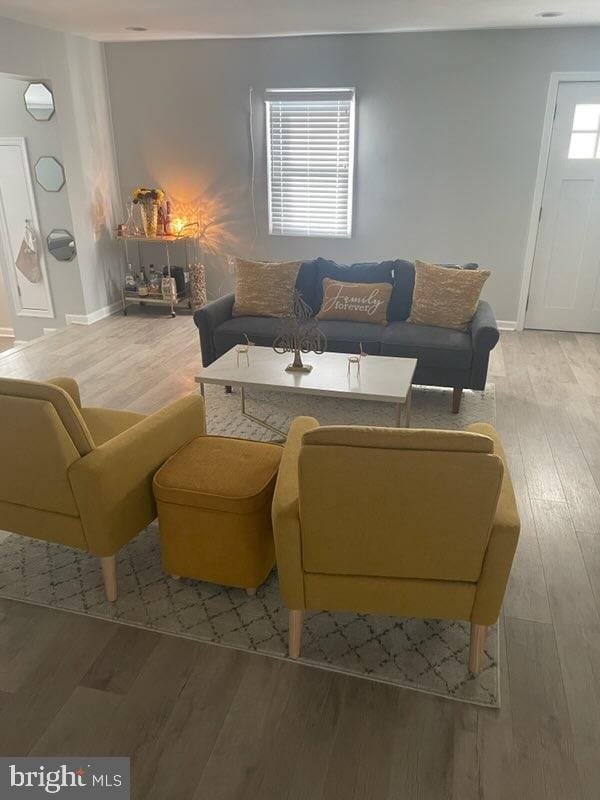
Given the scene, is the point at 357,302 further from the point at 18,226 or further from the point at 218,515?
the point at 18,226

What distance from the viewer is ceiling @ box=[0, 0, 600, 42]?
3.96 meters

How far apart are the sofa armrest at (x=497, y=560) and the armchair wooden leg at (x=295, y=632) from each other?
1.85ft

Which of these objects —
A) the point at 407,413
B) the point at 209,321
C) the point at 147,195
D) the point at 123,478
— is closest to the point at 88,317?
the point at 147,195

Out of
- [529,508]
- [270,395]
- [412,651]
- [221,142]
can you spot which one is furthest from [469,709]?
[221,142]

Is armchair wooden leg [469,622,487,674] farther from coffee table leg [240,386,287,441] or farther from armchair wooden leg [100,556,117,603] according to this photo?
coffee table leg [240,386,287,441]

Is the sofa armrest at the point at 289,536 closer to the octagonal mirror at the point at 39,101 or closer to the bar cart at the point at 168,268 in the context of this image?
the bar cart at the point at 168,268

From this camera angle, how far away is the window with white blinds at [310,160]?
17.7ft

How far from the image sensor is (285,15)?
14.1 ft

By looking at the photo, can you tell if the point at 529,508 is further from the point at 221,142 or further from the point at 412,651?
the point at 221,142

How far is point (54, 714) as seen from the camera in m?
1.80

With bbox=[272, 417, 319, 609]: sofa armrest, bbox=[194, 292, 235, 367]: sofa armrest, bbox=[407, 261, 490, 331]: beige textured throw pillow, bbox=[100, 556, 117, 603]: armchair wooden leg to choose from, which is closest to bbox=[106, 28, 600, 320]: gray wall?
bbox=[407, 261, 490, 331]: beige textured throw pillow

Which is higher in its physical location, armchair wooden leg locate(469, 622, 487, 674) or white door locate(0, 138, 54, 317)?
white door locate(0, 138, 54, 317)

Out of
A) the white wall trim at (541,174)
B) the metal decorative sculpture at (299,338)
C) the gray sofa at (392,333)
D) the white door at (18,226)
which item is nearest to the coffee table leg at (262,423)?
→ the metal decorative sculpture at (299,338)

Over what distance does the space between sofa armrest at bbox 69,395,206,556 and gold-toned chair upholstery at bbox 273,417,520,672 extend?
0.60m
